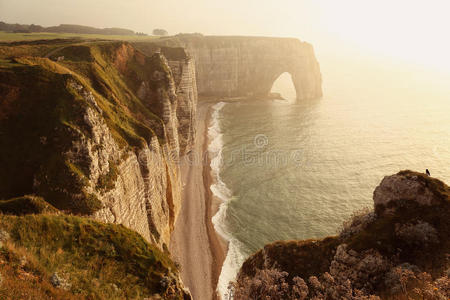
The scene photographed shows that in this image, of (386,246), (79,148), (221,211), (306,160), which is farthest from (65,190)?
(306,160)

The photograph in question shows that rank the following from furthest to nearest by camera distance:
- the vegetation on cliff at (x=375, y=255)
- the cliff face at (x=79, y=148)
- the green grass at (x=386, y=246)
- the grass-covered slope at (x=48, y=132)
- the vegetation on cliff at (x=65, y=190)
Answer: the cliff face at (x=79, y=148) → the grass-covered slope at (x=48, y=132) → the green grass at (x=386, y=246) → the vegetation on cliff at (x=375, y=255) → the vegetation on cliff at (x=65, y=190)

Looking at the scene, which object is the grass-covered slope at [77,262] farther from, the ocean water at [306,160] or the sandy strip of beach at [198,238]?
the ocean water at [306,160]

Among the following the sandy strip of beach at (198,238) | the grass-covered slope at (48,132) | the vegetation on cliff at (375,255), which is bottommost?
the sandy strip of beach at (198,238)

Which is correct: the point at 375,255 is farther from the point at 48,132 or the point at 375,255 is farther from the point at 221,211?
the point at 221,211

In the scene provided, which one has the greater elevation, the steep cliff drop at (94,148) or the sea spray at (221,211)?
the steep cliff drop at (94,148)

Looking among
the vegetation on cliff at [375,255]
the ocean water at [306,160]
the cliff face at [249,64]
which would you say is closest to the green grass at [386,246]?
the vegetation on cliff at [375,255]

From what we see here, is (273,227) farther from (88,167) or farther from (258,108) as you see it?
(258,108)

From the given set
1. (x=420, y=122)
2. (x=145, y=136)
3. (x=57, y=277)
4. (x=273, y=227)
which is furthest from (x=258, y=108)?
(x=57, y=277)
